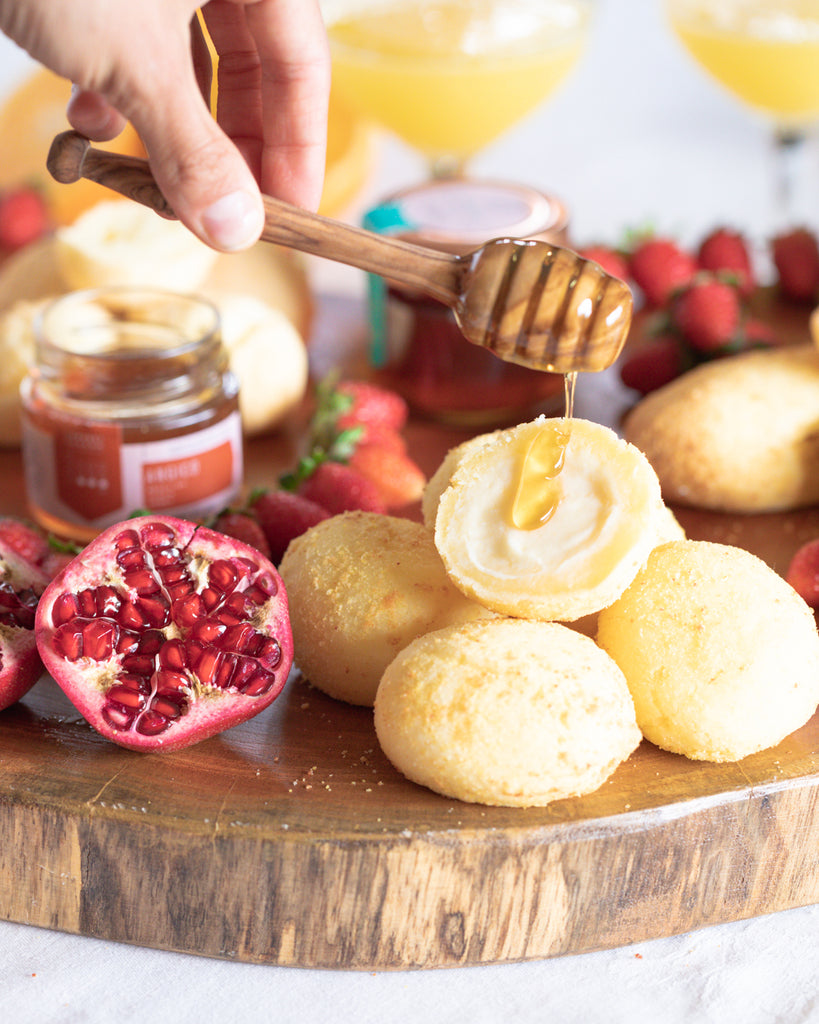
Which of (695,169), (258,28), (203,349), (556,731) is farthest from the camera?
(695,169)

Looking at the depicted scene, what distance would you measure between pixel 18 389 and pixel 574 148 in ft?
9.97

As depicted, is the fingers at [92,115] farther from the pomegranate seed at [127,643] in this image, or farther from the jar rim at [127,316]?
the pomegranate seed at [127,643]

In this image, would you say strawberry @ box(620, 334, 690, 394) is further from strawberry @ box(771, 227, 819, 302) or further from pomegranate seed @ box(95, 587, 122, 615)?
pomegranate seed @ box(95, 587, 122, 615)

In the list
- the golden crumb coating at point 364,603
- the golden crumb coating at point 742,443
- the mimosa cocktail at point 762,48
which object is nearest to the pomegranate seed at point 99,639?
the golden crumb coating at point 364,603

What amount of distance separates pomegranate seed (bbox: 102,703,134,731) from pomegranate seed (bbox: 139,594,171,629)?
0.09 metres

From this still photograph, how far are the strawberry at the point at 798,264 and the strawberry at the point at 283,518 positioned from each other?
4.08ft

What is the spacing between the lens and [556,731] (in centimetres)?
116

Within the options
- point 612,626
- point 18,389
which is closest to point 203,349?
point 18,389

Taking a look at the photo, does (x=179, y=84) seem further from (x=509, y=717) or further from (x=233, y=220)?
(x=509, y=717)

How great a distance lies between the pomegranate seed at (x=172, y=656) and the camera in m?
1.25

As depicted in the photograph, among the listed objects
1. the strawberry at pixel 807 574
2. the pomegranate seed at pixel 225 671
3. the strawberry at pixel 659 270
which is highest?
the pomegranate seed at pixel 225 671

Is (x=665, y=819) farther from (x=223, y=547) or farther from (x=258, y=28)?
(x=258, y=28)

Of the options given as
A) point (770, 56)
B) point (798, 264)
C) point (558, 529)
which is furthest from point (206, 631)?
point (770, 56)

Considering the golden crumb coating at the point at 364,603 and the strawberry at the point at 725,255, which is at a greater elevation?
the golden crumb coating at the point at 364,603
